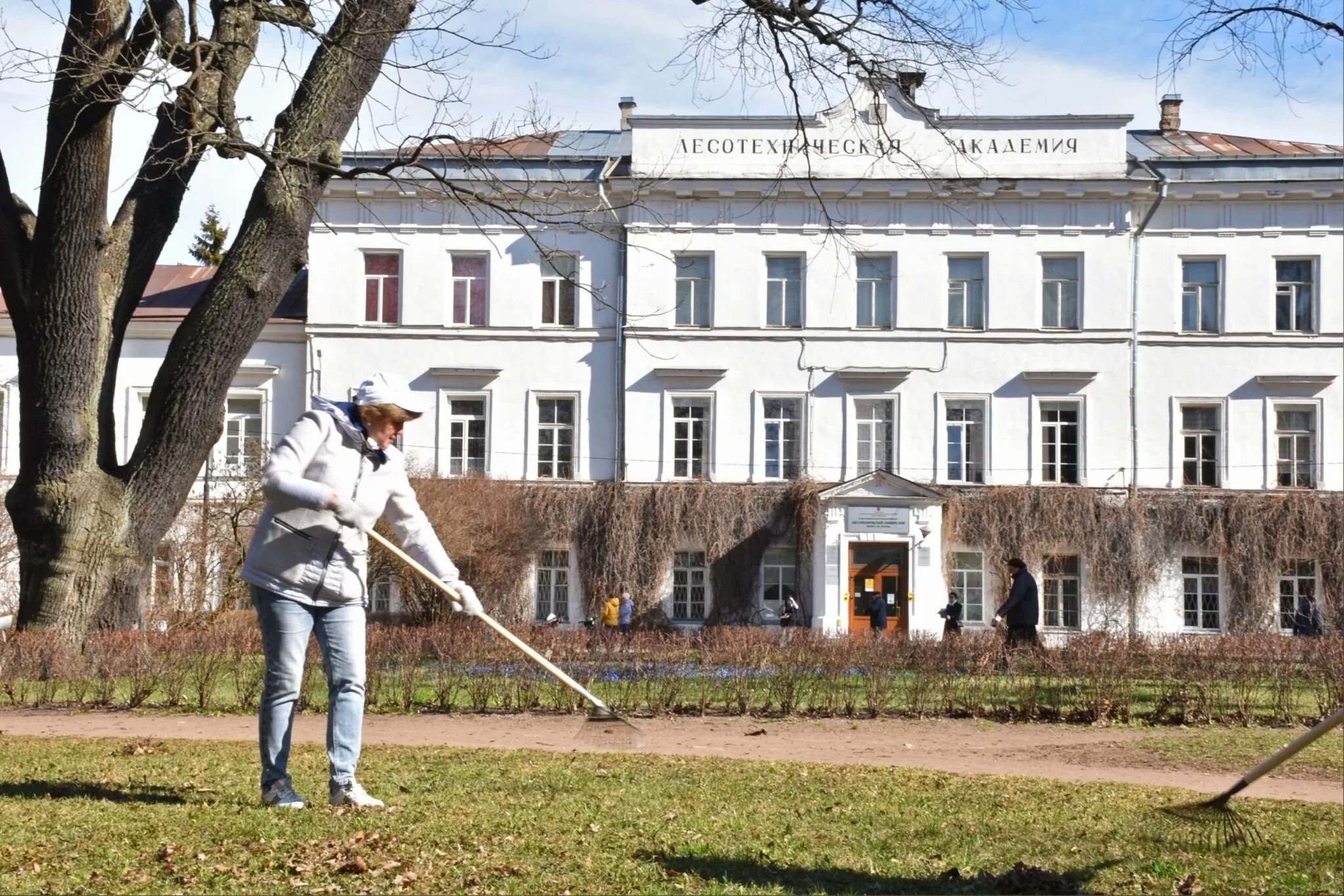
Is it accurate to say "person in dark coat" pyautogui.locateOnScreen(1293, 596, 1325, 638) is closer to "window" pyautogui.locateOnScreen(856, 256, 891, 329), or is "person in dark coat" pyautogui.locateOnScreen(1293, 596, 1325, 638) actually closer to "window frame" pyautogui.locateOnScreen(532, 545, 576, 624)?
"window" pyautogui.locateOnScreen(856, 256, 891, 329)

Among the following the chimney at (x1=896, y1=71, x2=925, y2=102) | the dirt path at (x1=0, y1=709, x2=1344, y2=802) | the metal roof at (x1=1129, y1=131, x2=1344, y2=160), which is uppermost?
the metal roof at (x1=1129, y1=131, x2=1344, y2=160)

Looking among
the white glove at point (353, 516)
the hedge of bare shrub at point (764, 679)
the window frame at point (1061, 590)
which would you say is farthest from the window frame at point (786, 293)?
the white glove at point (353, 516)

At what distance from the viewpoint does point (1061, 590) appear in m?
37.4

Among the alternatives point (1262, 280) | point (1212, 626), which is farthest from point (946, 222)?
point (1212, 626)

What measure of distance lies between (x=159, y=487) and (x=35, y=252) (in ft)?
7.68

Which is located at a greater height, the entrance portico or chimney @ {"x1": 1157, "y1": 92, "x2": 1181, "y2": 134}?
chimney @ {"x1": 1157, "y1": 92, "x2": 1181, "y2": 134}

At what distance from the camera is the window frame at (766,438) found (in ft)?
126

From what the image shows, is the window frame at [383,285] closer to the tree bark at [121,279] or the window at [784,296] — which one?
the window at [784,296]

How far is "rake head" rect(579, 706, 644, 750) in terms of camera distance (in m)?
7.81

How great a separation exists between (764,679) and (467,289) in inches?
1038

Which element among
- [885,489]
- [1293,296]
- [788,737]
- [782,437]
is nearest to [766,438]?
[782,437]

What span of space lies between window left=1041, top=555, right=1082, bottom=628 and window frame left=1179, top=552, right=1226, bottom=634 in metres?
2.60

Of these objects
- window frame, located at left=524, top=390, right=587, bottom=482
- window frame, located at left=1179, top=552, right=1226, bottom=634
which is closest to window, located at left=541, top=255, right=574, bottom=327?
window frame, located at left=524, top=390, right=587, bottom=482

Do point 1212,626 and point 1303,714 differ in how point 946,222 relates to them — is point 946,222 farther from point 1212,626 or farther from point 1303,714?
point 1303,714
